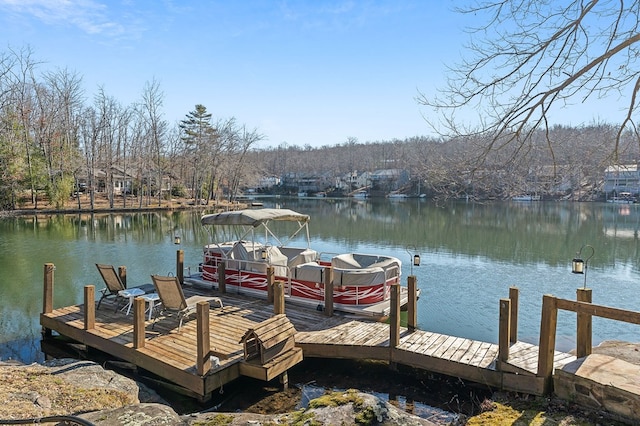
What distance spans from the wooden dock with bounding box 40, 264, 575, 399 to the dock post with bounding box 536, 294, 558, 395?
0.08 m

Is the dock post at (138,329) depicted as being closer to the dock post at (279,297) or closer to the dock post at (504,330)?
the dock post at (279,297)

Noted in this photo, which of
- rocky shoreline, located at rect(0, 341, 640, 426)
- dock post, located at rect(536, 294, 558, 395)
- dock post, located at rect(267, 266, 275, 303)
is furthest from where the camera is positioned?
dock post, located at rect(267, 266, 275, 303)

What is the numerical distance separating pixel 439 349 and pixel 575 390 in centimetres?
236

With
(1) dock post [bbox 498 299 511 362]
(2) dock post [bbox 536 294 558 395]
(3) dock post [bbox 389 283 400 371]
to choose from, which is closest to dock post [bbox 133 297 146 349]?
(3) dock post [bbox 389 283 400 371]

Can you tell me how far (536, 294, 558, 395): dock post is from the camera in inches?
221

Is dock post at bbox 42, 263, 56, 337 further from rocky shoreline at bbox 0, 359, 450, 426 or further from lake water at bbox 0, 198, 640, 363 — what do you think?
rocky shoreline at bbox 0, 359, 450, 426

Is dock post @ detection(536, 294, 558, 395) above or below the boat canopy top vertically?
below

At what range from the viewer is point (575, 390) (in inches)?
199

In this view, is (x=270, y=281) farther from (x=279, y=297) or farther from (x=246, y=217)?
(x=279, y=297)

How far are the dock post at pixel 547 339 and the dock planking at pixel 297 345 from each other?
186 millimetres

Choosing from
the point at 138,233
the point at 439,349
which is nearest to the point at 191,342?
the point at 439,349

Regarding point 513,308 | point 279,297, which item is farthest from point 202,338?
point 513,308

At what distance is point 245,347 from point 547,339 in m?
4.22

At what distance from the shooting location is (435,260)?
19594 millimetres
